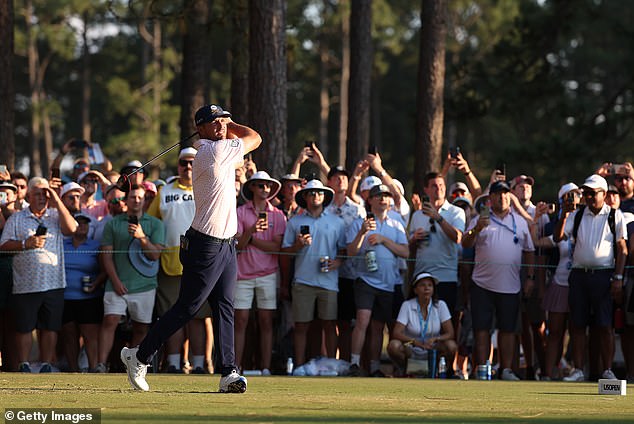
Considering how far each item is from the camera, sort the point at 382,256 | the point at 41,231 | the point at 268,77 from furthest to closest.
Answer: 1. the point at 268,77
2. the point at 382,256
3. the point at 41,231

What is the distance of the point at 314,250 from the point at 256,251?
71 centimetres

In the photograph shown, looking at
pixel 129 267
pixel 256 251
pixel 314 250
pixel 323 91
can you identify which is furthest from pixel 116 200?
pixel 323 91

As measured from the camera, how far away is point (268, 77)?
62.5 ft

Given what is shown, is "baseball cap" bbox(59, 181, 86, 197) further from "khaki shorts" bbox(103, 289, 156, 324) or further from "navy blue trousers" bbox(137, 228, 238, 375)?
"navy blue trousers" bbox(137, 228, 238, 375)

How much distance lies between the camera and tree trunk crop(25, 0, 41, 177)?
54.8 meters

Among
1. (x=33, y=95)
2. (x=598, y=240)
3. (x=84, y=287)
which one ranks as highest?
(x=33, y=95)

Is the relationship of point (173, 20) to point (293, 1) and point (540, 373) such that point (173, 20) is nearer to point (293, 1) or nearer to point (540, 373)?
point (540, 373)

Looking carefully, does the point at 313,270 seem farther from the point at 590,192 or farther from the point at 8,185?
the point at 8,185

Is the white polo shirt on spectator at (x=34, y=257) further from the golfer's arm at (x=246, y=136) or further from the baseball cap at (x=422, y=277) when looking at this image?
the golfer's arm at (x=246, y=136)

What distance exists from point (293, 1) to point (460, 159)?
45.0m

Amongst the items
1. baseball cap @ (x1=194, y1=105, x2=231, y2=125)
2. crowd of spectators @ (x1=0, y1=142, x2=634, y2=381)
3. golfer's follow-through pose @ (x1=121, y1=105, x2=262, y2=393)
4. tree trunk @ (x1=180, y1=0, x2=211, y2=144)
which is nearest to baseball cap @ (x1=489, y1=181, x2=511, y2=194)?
crowd of spectators @ (x1=0, y1=142, x2=634, y2=381)

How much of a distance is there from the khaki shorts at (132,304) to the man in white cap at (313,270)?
1746 millimetres

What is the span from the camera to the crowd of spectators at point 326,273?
1558 centimetres

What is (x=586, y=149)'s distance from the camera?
31359mm
